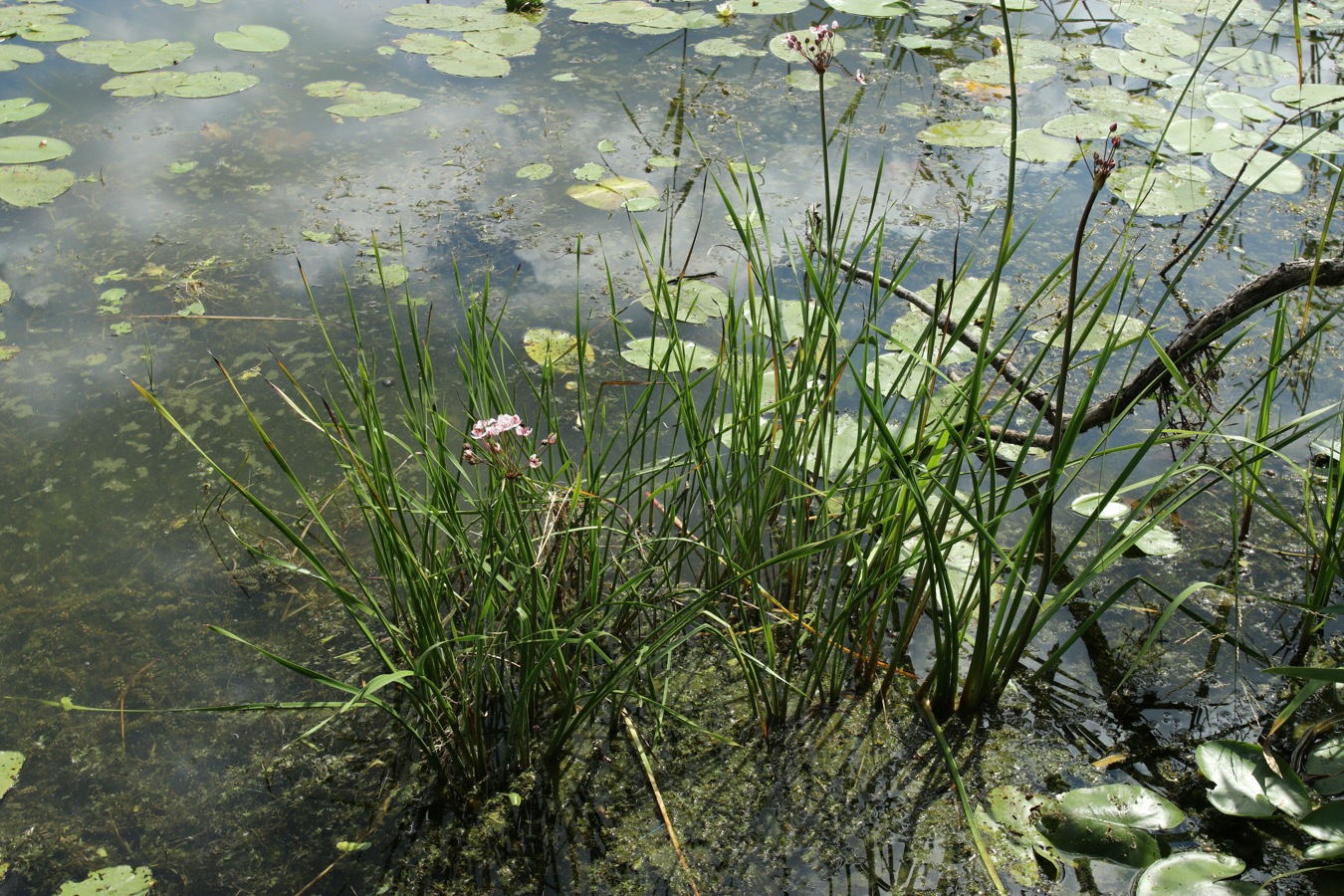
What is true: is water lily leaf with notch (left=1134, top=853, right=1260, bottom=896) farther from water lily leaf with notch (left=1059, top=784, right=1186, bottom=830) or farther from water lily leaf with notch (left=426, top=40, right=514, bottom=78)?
water lily leaf with notch (left=426, top=40, right=514, bottom=78)

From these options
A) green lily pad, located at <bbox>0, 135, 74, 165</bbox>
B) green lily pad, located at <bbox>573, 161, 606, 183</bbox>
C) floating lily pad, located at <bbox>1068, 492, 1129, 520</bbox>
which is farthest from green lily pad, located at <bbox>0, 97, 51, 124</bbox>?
floating lily pad, located at <bbox>1068, 492, 1129, 520</bbox>

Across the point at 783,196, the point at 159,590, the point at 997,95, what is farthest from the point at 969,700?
the point at 997,95

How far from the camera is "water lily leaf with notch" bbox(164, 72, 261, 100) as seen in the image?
3.20 metres

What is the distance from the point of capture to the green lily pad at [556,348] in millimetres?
2160

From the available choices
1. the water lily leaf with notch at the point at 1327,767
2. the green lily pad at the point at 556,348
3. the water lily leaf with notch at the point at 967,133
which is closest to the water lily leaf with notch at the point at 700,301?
the green lily pad at the point at 556,348

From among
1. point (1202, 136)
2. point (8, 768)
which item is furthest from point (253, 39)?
point (1202, 136)

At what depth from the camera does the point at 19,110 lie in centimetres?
308

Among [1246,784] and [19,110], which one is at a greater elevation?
[19,110]

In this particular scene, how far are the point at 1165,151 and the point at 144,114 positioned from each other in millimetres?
3241

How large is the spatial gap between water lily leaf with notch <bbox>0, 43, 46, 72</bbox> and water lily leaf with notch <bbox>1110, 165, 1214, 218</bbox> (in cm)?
363

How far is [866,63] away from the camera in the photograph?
3.59 m

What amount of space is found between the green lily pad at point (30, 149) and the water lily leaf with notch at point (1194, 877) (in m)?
3.20

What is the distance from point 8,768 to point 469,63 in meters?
2.76

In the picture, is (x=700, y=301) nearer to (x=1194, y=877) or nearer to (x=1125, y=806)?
(x=1125, y=806)
